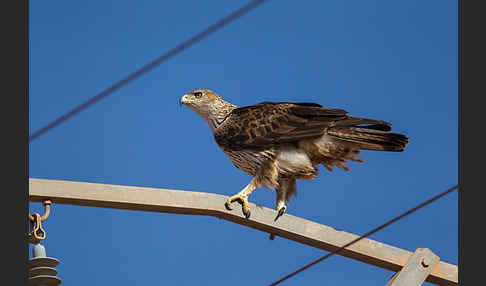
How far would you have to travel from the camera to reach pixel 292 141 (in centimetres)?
664

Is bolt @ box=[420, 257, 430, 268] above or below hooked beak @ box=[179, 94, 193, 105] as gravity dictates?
below

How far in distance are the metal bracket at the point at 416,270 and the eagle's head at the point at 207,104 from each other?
232 cm

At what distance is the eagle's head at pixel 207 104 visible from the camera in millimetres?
7301

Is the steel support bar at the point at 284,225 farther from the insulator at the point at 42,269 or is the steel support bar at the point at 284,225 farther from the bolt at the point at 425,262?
the insulator at the point at 42,269

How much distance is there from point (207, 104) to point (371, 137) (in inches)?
67.1

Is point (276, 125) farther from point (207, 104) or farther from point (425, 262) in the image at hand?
point (425, 262)

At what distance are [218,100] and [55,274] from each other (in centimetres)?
284

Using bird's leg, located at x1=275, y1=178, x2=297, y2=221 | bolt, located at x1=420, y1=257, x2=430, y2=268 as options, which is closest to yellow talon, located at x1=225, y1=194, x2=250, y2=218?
bird's leg, located at x1=275, y1=178, x2=297, y2=221

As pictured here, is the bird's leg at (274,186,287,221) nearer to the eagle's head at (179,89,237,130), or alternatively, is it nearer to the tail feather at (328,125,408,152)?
the tail feather at (328,125,408,152)

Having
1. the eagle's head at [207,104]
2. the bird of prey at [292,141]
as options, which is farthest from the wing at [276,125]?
the eagle's head at [207,104]

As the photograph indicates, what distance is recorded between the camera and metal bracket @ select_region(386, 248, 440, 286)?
225 inches

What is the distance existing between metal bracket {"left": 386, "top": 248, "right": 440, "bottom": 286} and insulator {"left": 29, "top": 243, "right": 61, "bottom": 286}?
235 centimetres

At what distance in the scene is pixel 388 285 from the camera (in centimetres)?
571

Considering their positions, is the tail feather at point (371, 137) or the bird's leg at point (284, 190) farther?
the bird's leg at point (284, 190)
